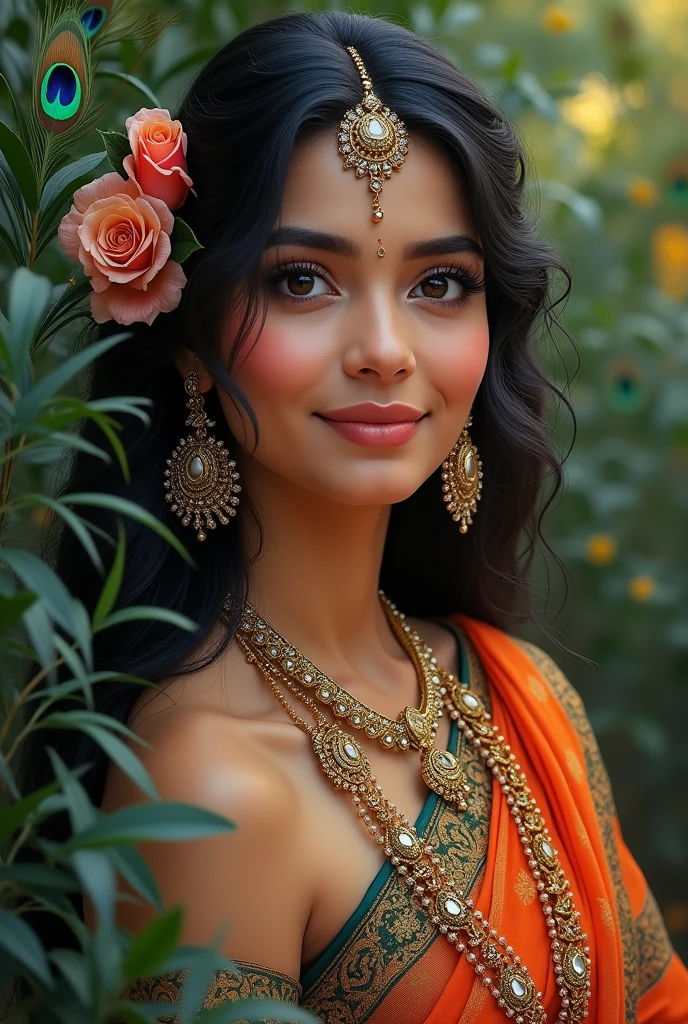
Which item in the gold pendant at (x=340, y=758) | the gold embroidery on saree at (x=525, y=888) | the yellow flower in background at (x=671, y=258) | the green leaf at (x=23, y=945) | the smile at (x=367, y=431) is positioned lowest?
the gold embroidery on saree at (x=525, y=888)

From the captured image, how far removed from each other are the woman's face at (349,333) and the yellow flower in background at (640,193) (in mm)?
1477

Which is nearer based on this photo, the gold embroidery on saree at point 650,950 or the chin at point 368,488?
the chin at point 368,488

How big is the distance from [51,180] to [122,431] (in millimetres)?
321

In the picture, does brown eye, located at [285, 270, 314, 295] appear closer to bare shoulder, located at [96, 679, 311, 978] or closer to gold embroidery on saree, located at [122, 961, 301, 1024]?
bare shoulder, located at [96, 679, 311, 978]

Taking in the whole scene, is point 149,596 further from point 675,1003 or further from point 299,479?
point 675,1003

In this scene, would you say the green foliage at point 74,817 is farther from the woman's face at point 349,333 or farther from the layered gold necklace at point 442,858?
the layered gold necklace at point 442,858

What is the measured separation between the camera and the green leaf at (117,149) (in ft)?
3.95

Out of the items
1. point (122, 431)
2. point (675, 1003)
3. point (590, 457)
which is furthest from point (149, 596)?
point (590, 457)

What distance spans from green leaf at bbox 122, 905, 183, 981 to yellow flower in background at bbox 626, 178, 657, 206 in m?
2.27

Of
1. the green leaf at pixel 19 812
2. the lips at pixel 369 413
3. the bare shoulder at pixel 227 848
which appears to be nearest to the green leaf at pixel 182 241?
the lips at pixel 369 413

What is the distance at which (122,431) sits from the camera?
135 cm

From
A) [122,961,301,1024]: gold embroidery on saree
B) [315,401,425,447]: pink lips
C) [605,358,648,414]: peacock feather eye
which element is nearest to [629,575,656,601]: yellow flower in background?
[605,358,648,414]: peacock feather eye

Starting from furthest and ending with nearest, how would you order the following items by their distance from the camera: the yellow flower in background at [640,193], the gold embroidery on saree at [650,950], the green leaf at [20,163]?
the yellow flower in background at [640,193]
the gold embroidery on saree at [650,950]
the green leaf at [20,163]

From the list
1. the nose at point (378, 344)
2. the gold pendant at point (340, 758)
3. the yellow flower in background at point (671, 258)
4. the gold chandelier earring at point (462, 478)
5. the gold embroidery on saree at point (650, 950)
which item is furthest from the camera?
the yellow flower in background at point (671, 258)
